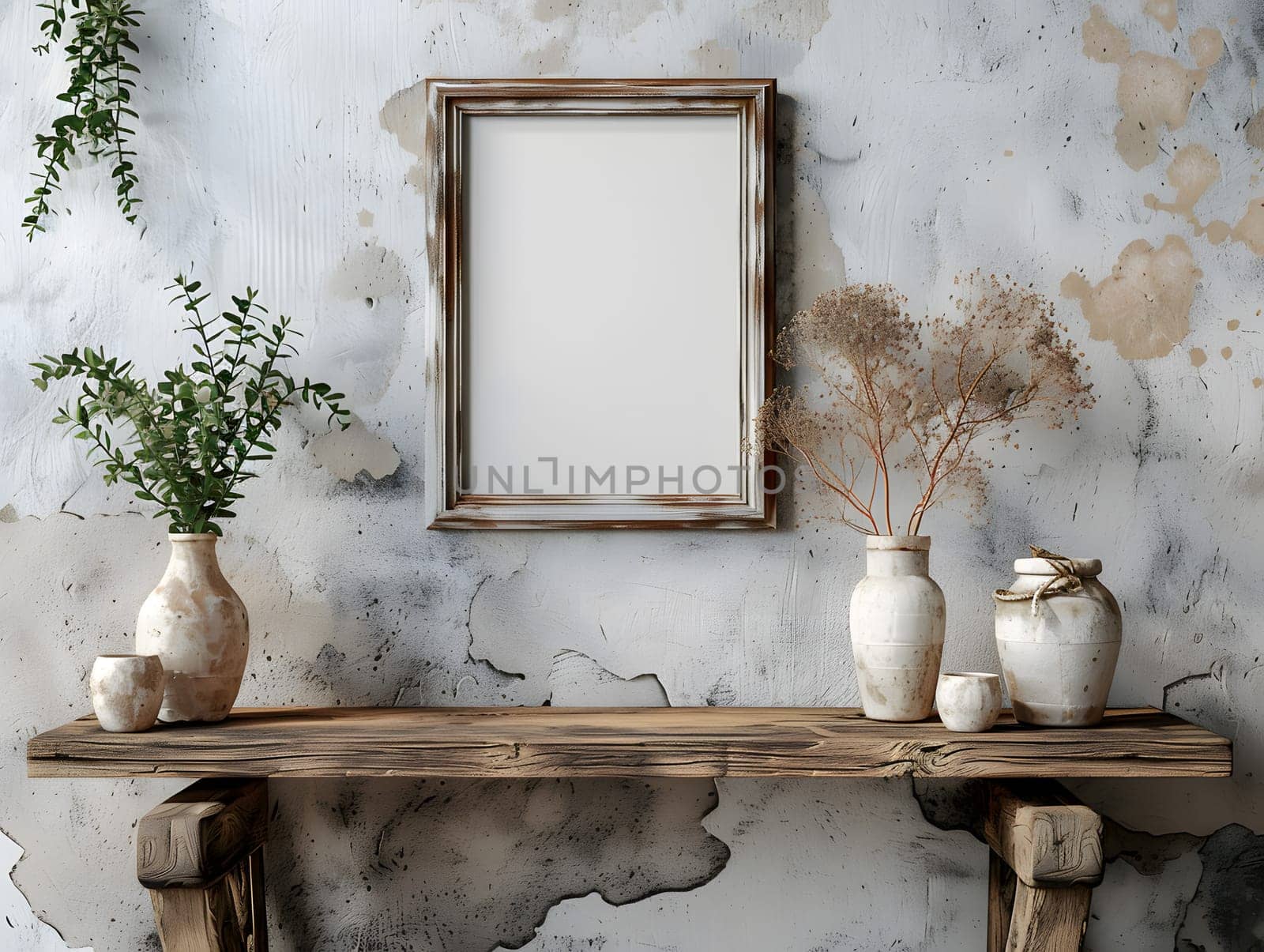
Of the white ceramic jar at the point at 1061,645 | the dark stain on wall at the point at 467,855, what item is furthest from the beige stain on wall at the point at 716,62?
the dark stain on wall at the point at 467,855

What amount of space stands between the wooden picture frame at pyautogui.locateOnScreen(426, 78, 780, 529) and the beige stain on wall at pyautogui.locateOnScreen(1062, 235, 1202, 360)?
1.83 ft

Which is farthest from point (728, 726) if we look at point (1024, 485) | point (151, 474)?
point (151, 474)

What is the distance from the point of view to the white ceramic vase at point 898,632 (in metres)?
1.31

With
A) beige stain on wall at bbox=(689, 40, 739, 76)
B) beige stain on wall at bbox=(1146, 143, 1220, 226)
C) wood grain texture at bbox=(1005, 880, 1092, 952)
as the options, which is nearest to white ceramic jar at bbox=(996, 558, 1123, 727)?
wood grain texture at bbox=(1005, 880, 1092, 952)

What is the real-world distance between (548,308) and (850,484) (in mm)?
548

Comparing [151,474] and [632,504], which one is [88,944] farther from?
[632,504]

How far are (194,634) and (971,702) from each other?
1.04 metres

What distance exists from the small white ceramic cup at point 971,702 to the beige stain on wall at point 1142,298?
0.61 metres

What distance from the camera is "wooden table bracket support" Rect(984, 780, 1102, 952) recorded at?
1.19 metres

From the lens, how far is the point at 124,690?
1233 mm

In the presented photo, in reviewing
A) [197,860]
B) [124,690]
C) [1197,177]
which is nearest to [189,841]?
[197,860]

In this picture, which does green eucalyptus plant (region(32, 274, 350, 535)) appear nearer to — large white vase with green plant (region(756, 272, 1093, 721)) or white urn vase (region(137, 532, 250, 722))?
white urn vase (region(137, 532, 250, 722))

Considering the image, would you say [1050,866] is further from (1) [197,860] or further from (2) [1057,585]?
(1) [197,860]

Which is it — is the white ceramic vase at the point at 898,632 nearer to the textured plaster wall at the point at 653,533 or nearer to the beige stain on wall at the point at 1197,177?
the textured plaster wall at the point at 653,533
